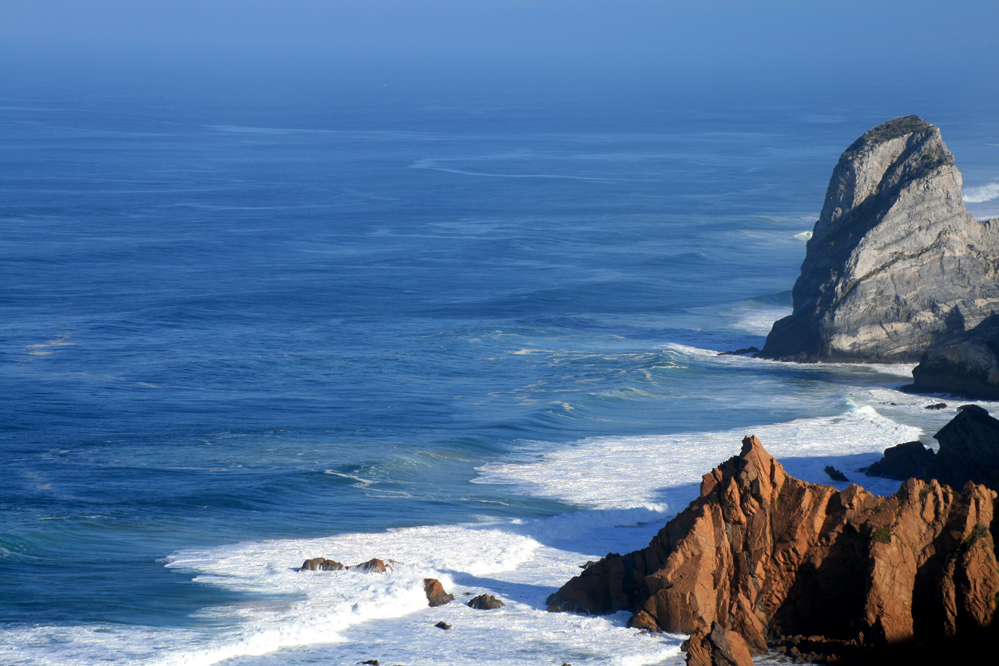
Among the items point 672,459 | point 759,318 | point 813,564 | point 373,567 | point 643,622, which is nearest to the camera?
point 643,622

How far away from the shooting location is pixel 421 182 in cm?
11481

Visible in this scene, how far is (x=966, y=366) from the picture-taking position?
39.5 meters

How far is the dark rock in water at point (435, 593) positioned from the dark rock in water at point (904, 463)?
47.9 ft

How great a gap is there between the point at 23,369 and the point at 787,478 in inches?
1370

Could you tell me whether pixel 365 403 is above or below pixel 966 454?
below

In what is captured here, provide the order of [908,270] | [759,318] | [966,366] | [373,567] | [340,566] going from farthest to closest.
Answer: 1. [759,318]
2. [908,270]
3. [966,366]
4. [340,566]
5. [373,567]

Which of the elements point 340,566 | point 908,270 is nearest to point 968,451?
point 340,566

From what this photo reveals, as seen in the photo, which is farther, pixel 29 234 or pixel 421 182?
pixel 421 182

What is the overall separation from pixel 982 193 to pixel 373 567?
9535cm

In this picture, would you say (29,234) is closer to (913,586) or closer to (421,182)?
(421,182)

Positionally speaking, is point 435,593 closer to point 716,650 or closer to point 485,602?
point 485,602

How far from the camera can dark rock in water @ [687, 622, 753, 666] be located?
17641 millimetres

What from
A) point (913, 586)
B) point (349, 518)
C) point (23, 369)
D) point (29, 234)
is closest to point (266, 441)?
point (349, 518)

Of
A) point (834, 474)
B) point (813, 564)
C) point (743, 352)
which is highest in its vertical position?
point (743, 352)
